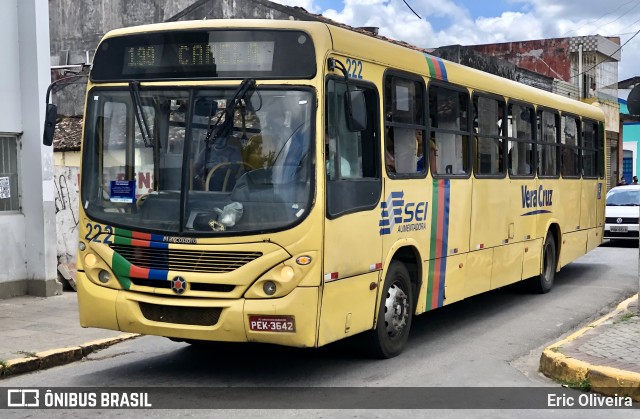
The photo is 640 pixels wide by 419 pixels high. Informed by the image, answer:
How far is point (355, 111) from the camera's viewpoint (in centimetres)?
749

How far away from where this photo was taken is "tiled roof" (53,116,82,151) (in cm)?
1830

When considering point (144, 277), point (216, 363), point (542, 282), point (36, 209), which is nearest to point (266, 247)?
point (144, 277)

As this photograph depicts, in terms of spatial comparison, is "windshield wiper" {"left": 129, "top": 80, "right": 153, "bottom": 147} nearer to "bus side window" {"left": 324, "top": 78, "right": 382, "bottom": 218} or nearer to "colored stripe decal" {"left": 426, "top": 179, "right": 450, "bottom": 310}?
"bus side window" {"left": 324, "top": 78, "right": 382, "bottom": 218}

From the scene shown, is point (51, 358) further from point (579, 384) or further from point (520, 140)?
point (520, 140)

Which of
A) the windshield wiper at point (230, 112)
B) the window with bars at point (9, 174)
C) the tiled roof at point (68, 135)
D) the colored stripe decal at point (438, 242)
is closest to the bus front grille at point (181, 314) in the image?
the windshield wiper at point (230, 112)

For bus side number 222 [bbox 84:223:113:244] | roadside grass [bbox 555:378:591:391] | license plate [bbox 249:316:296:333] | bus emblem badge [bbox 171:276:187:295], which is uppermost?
bus side number 222 [bbox 84:223:113:244]

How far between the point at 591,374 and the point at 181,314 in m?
3.52

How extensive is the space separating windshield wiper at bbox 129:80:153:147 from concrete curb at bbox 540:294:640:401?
13.5 feet

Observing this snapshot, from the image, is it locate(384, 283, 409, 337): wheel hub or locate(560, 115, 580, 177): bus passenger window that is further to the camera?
locate(560, 115, 580, 177): bus passenger window

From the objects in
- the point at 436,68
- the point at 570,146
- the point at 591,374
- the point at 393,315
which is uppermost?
the point at 436,68

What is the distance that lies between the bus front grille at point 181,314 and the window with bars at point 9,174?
605cm

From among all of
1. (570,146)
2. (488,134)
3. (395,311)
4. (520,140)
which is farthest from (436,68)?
(570,146)

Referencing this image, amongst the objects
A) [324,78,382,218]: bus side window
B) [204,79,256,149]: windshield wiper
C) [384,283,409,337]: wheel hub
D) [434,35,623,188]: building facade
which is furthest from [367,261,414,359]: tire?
[434,35,623,188]: building facade

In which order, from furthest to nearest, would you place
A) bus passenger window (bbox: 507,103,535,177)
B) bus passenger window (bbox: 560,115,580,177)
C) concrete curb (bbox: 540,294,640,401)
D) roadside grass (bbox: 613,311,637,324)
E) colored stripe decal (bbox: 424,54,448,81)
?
1. bus passenger window (bbox: 560,115,580,177)
2. bus passenger window (bbox: 507,103,535,177)
3. roadside grass (bbox: 613,311,637,324)
4. colored stripe decal (bbox: 424,54,448,81)
5. concrete curb (bbox: 540,294,640,401)
